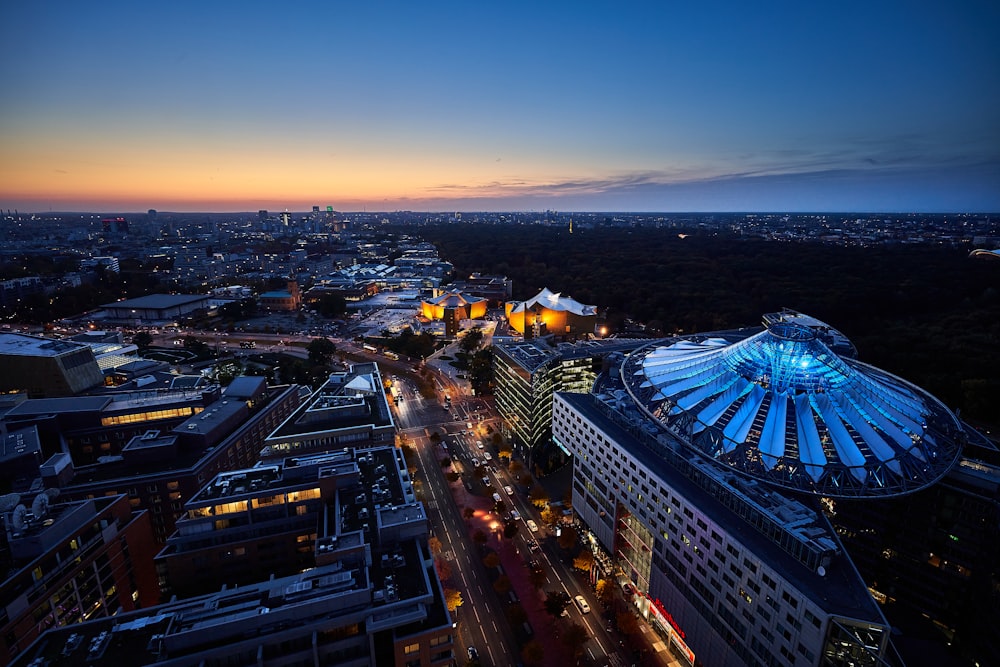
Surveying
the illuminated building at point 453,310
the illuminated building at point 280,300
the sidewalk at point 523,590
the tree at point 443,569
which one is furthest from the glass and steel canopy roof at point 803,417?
the illuminated building at point 280,300

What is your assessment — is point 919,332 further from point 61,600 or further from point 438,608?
point 61,600

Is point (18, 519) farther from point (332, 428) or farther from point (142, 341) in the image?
point (142, 341)

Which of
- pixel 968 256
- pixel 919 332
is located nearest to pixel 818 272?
pixel 968 256

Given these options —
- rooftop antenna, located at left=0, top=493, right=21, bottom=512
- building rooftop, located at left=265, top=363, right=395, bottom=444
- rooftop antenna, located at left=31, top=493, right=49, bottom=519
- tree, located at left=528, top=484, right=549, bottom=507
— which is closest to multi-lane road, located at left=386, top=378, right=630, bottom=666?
tree, located at left=528, top=484, right=549, bottom=507

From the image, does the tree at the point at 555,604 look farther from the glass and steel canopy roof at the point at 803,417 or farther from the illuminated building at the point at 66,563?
the illuminated building at the point at 66,563

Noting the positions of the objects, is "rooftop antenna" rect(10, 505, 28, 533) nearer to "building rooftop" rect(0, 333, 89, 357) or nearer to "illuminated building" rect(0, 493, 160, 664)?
"illuminated building" rect(0, 493, 160, 664)

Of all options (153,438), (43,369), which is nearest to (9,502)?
(153,438)

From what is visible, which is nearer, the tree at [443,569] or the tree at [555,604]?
the tree at [555,604]
